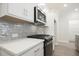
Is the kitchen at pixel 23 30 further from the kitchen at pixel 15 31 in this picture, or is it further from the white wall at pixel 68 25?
the white wall at pixel 68 25

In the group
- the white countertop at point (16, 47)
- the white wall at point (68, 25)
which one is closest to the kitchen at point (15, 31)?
the white countertop at point (16, 47)

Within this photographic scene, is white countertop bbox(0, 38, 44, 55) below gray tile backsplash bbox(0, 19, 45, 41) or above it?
below

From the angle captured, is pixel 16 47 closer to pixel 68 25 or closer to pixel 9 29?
pixel 9 29

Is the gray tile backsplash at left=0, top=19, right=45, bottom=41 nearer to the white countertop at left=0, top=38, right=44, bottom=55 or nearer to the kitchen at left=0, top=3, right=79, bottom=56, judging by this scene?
the kitchen at left=0, top=3, right=79, bottom=56

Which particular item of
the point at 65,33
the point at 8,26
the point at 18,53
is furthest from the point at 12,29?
the point at 65,33

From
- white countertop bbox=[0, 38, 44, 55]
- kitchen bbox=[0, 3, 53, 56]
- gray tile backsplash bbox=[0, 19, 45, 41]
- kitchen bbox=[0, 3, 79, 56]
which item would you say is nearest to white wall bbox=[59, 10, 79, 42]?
kitchen bbox=[0, 3, 79, 56]

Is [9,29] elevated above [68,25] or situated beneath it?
situated beneath

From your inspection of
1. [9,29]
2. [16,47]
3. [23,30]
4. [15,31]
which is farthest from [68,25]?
[16,47]

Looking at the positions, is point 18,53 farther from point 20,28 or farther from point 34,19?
point 34,19

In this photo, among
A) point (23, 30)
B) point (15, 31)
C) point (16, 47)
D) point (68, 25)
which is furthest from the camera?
point (68, 25)

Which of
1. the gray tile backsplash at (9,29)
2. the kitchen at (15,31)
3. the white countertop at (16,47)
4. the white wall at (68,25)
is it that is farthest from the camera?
the white wall at (68,25)

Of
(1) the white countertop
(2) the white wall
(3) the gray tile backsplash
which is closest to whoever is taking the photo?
(1) the white countertop

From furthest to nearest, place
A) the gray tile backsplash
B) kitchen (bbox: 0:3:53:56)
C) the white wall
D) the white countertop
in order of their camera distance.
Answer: the white wall < the gray tile backsplash < kitchen (bbox: 0:3:53:56) < the white countertop

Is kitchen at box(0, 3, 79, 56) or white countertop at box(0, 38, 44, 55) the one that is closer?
white countertop at box(0, 38, 44, 55)
